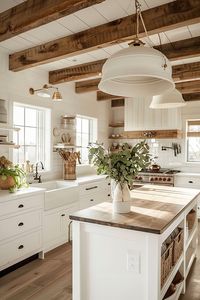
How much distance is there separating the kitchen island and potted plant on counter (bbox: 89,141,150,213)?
0.12m

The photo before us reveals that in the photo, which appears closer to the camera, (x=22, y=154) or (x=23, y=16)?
(x=23, y=16)

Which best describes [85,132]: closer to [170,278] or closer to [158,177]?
[158,177]

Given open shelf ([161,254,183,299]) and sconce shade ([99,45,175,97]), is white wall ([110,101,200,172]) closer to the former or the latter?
open shelf ([161,254,183,299])

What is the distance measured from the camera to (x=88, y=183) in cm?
450

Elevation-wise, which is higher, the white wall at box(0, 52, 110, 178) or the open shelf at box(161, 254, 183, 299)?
the white wall at box(0, 52, 110, 178)

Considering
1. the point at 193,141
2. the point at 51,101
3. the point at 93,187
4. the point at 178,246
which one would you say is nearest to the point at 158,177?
the point at 193,141

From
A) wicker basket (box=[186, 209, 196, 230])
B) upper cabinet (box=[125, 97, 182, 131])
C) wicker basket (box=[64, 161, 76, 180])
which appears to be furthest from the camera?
upper cabinet (box=[125, 97, 182, 131])

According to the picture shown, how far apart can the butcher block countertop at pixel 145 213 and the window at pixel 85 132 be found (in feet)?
9.22

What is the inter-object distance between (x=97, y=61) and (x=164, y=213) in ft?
8.52

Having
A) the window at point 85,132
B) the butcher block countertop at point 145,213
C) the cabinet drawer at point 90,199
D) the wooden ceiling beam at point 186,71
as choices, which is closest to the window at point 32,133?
the cabinet drawer at point 90,199

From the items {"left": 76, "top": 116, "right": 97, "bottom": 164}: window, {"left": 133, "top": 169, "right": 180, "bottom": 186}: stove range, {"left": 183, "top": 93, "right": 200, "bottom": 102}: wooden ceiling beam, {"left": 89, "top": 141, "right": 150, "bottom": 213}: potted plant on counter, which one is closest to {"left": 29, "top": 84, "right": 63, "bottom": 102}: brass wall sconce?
{"left": 76, "top": 116, "right": 97, "bottom": 164}: window

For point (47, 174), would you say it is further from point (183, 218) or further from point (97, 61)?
point (183, 218)

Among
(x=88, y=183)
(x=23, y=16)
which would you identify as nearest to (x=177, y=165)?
(x=88, y=183)

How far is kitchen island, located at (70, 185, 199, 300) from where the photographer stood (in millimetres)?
1719
